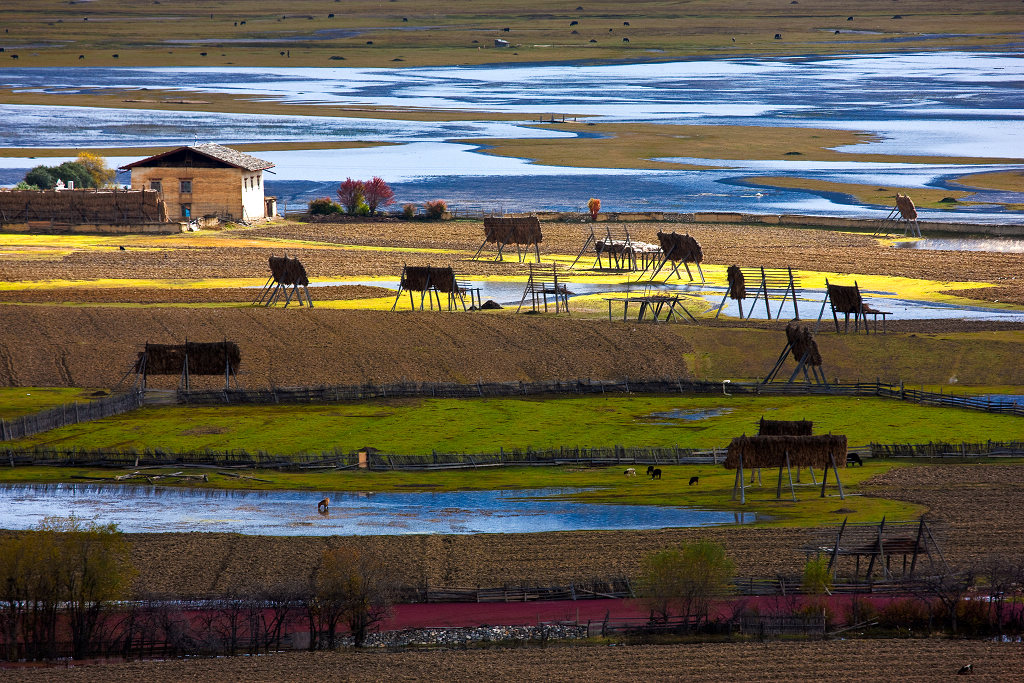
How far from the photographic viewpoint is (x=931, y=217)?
94562mm

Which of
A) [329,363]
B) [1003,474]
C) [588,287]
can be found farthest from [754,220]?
[1003,474]

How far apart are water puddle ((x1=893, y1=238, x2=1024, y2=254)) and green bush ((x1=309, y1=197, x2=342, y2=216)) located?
123 ft

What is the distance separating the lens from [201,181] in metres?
90.2

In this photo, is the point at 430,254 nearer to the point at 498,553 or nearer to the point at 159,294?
the point at 159,294

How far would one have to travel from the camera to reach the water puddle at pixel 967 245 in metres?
80.0

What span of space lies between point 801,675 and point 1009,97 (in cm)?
17443

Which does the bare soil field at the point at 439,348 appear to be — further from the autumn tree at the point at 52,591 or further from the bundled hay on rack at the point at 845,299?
the autumn tree at the point at 52,591

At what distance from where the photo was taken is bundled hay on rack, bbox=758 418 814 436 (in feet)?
133

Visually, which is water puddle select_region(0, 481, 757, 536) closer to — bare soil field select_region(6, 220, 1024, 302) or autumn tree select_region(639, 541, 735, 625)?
autumn tree select_region(639, 541, 735, 625)

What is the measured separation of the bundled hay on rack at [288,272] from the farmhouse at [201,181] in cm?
2999

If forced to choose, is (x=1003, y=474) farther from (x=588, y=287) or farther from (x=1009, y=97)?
(x=1009, y=97)

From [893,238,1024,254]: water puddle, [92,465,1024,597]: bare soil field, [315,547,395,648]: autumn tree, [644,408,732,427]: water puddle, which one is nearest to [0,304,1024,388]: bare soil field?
[644,408,732,427]: water puddle

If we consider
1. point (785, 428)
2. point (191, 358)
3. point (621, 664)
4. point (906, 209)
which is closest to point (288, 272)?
point (191, 358)

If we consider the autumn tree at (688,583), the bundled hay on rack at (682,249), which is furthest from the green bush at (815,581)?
the bundled hay on rack at (682,249)
